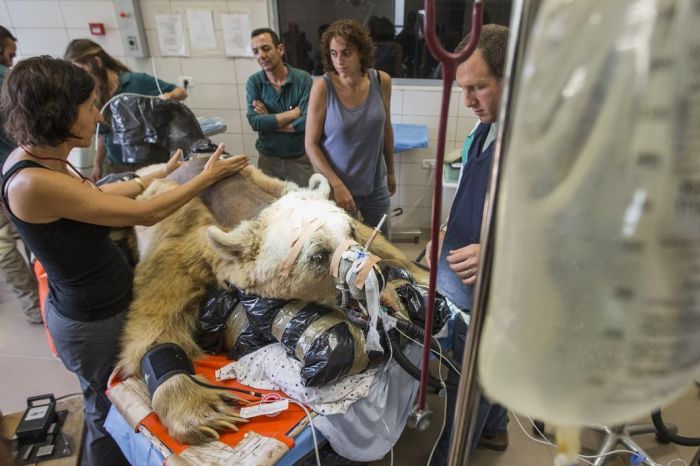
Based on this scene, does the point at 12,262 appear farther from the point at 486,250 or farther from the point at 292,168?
the point at 486,250

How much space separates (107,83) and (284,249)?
5.61ft

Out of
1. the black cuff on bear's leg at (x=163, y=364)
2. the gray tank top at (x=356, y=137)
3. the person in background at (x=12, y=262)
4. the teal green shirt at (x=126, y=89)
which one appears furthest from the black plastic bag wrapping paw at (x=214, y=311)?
the person in background at (x=12, y=262)

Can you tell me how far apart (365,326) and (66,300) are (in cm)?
86

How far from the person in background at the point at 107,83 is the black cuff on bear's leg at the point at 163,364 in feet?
3.81

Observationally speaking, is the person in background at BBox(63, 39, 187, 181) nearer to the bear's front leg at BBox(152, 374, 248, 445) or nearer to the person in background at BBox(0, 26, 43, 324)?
the person in background at BBox(0, 26, 43, 324)

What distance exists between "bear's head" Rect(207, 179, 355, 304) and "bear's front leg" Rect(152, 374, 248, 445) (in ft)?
0.98

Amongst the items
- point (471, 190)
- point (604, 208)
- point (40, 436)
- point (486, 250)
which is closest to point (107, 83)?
point (40, 436)

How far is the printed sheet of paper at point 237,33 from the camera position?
304 cm

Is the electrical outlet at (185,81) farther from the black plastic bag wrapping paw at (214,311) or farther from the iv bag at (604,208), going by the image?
the iv bag at (604,208)

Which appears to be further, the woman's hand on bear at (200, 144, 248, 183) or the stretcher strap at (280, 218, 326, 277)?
the woman's hand on bear at (200, 144, 248, 183)

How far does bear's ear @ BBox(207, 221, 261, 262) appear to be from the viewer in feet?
3.70

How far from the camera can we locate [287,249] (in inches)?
43.6

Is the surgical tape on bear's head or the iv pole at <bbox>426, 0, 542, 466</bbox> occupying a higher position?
the iv pole at <bbox>426, 0, 542, 466</bbox>

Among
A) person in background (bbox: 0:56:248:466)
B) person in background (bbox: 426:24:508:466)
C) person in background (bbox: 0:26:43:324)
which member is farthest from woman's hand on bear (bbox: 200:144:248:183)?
person in background (bbox: 0:26:43:324)
